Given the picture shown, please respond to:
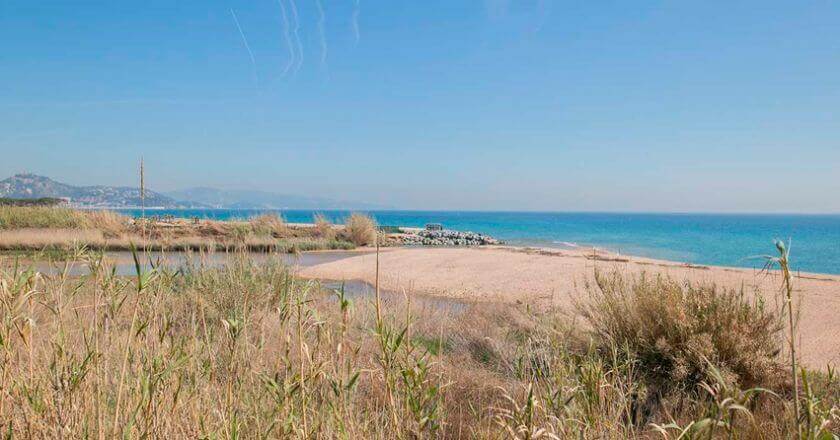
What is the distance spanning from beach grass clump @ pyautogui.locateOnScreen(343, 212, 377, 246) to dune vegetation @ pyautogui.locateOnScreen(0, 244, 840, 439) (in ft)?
52.6

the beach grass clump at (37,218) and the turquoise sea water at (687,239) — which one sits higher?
the beach grass clump at (37,218)

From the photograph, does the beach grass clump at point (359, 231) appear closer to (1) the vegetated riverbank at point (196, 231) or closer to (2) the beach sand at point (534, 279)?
(1) the vegetated riverbank at point (196, 231)

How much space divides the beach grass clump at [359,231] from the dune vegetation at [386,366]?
631 inches

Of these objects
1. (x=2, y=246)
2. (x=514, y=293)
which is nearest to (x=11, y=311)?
(x=514, y=293)

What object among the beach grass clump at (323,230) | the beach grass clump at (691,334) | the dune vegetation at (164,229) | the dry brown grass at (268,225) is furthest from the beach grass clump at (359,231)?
the beach grass clump at (691,334)

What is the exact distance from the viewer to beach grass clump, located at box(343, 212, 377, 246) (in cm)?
2284

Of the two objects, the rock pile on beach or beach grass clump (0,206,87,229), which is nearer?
beach grass clump (0,206,87,229)

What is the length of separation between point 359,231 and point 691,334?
1922 cm

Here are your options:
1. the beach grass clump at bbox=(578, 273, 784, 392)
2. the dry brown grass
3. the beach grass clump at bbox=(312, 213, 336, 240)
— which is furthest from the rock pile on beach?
the beach grass clump at bbox=(578, 273, 784, 392)

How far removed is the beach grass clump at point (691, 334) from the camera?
417 centimetres

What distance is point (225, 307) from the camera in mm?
6039

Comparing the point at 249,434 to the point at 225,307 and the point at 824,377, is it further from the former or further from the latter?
the point at 824,377

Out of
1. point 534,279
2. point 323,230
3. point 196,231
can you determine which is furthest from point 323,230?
point 534,279

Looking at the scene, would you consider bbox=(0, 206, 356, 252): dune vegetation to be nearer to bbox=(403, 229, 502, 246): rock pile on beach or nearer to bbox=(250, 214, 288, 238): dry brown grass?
bbox=(250, 214, 288, 238): dry brown grass
